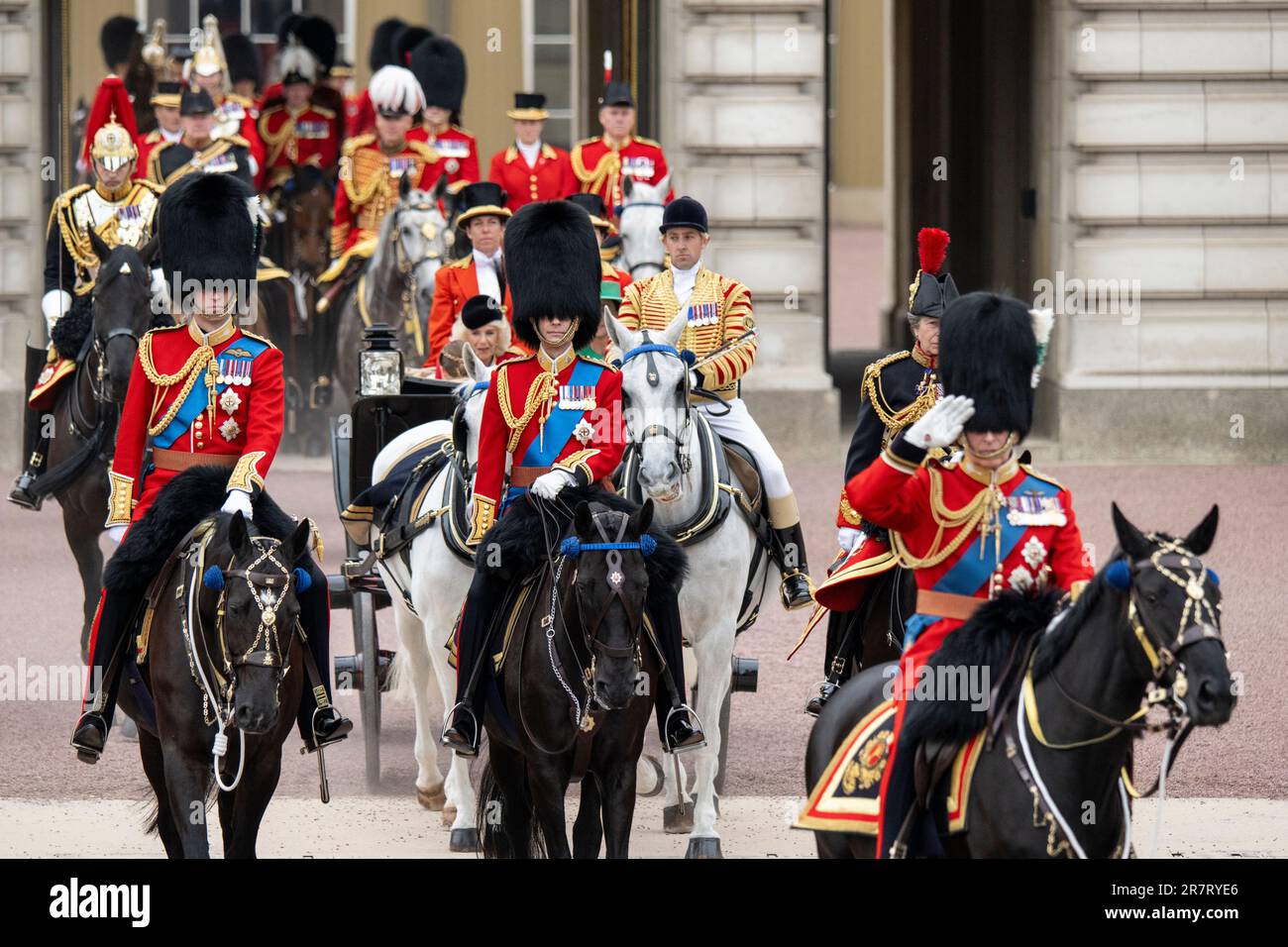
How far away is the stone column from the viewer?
55.3ft

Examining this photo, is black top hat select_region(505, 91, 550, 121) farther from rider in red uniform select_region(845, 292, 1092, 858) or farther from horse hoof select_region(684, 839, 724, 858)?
rider in red uniform select_region(845, 292, 1092, 858)

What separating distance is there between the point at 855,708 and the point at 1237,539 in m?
7.90

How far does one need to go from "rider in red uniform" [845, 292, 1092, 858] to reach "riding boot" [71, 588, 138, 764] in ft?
8.07

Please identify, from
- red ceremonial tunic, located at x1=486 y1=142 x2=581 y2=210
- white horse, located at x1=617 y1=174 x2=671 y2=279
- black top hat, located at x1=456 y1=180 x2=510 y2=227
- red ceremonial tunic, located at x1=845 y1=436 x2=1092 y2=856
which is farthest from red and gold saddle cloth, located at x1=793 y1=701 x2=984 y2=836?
red ceremonial tunic, located at x1=486 y1=142 x2=581 y2=210

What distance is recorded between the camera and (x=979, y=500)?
6.25m

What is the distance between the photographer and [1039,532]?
248 inches

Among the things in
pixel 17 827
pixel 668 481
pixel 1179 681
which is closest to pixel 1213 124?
pixel 668 481

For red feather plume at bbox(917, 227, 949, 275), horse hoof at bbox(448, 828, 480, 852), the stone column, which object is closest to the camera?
red feather plume at bbox(917, 227, 949, 275)

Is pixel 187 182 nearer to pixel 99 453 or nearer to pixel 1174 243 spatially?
pixel 99 453

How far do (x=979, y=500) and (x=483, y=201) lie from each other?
5766 mm

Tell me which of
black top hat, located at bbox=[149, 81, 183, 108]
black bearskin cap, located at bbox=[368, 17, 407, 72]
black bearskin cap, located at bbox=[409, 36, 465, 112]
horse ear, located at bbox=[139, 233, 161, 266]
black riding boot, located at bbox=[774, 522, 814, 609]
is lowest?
black riding boot, located at bbox=[774, 522, 814, 609]

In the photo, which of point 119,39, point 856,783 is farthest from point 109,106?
point 119,39

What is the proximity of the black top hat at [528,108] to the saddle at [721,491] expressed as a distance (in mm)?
7413

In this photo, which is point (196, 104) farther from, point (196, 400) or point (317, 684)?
point (317, 684)
